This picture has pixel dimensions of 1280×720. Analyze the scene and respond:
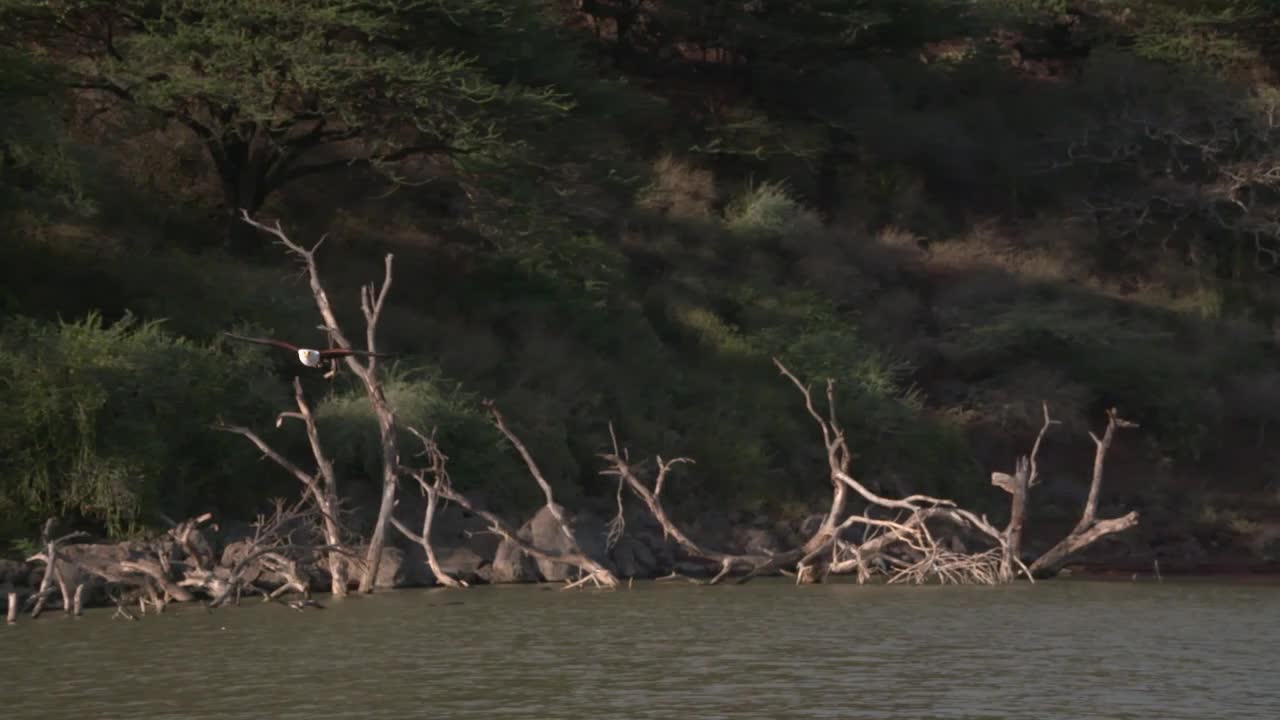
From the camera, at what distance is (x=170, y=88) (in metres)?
34.1

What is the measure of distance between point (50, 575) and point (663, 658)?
7.87 meters

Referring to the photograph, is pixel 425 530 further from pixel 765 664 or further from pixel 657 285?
pixel 657 285

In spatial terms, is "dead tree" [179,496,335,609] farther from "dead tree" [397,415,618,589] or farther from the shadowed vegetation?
the shadowed vegetation

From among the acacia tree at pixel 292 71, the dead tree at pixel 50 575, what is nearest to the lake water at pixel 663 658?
the dead tree at pixel 50 575

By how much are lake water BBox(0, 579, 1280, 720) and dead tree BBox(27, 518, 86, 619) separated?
366 mm

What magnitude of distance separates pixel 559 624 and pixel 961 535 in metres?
12.3

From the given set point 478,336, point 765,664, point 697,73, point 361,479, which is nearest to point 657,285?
point 478,336

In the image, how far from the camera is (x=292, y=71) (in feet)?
114

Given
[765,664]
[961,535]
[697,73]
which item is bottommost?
[961,535]

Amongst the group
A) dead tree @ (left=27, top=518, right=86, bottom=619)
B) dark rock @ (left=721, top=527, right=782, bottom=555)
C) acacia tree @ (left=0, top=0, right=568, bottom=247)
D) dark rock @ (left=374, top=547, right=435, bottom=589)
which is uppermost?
acacia tree @ (left=0, top=0, right=568, bottom=247)

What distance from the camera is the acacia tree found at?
34406mm

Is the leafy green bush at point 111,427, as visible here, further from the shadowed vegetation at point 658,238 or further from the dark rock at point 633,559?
the dark rock at point 633,559

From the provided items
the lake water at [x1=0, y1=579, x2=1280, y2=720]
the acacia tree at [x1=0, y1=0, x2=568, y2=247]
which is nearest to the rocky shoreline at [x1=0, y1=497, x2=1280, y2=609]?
the lake water at [x1=0, y1=579, x2=1280, y2=720]

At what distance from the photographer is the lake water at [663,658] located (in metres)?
17.5
